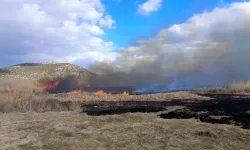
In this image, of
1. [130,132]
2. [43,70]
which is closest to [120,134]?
[130,132]

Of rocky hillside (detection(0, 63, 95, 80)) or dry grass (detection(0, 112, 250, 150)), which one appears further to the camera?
rocky hillside (detection(0, 63, 95, 80))

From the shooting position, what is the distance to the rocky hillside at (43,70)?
96.1m

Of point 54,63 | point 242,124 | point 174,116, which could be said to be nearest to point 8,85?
point 174,116

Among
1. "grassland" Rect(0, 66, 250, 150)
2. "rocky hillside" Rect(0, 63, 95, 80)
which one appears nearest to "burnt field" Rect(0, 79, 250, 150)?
"grassland" Rect(0, 66, 250, 150)

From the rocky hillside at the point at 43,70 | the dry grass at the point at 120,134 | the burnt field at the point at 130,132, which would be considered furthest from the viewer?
the rocky hillside at the point at 43,70

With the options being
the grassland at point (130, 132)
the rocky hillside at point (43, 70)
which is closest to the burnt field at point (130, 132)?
the grassland at point (130, 132)

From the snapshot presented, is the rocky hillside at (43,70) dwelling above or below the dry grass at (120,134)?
above

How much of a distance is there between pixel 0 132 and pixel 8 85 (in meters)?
40.0

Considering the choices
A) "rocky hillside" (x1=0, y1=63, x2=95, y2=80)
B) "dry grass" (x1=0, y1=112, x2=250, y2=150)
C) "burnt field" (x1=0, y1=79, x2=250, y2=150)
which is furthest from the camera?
"rocky hillside" (x1=0, y1=63, x2=95, y2=80)

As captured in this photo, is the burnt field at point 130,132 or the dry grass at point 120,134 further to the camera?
the burnt field at point 130,132

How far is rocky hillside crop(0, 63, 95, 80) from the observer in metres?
96.1

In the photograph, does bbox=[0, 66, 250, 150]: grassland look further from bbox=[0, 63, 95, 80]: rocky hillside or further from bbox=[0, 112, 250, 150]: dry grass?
bbox=[0, 63, 95, 80]: rocky hillside

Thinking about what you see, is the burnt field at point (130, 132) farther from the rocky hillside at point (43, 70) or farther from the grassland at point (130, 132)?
the rocky hillside at point (43, 70)

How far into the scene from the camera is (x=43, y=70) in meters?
105
